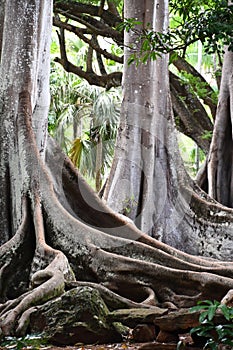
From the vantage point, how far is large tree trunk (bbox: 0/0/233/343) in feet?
17.3

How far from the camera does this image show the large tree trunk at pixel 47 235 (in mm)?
5273

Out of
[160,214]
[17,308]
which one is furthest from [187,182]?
[17,308]

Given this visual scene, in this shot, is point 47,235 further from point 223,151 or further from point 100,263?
point 223,151

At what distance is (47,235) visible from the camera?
20.1 feet

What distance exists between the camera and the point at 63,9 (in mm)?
12484

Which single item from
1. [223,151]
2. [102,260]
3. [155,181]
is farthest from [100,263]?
[223,151]

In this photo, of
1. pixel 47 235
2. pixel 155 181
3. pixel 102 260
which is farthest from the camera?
pixel 155 181

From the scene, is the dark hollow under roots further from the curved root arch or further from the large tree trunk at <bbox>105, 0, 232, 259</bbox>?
the large tree trunk at <bbox>105, 0, 232, 259</bbox>

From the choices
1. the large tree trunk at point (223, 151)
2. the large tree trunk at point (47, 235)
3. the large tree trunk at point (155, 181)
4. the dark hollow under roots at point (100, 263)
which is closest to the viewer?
the large tree trunk at point (47, 235)

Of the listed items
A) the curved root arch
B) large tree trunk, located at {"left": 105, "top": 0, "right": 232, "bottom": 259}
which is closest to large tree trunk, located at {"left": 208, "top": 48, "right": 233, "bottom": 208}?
large tree trunk, located at {"left": 105, "top": 0, "right": 232, "bottom": 259}

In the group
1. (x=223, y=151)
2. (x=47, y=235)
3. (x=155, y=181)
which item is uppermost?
(x=223, y=151)

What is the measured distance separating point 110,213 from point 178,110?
6339mm

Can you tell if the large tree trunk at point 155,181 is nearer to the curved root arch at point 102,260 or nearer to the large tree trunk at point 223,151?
the large tree trunk at point 223,151

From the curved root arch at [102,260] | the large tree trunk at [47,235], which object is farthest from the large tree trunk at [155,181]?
the curved root arch at [102,260]
